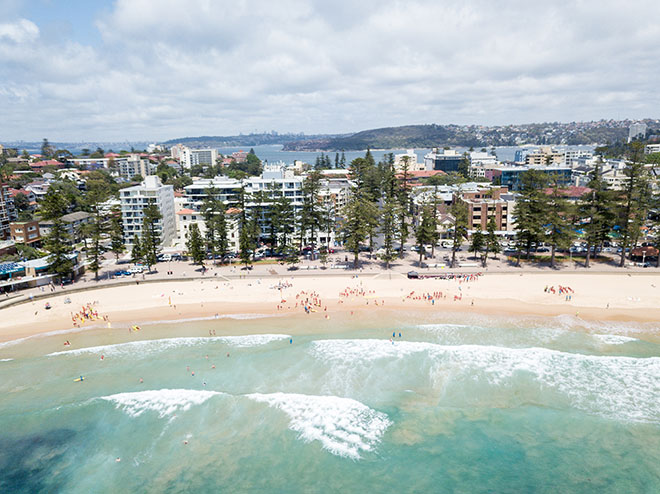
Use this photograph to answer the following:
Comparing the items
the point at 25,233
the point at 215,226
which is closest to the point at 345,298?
the point at 215,226

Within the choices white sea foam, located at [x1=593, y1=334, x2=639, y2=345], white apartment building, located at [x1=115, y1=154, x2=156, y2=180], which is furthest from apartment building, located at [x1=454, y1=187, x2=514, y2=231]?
white apartment building, located at [x1=115, y1=154, x2=156, y2=180]

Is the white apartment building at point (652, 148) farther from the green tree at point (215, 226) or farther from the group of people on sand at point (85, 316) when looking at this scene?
the group of people on sand at point (85, 316)

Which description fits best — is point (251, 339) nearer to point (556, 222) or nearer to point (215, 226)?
point (215, 226)

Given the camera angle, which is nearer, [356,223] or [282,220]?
[356,223]

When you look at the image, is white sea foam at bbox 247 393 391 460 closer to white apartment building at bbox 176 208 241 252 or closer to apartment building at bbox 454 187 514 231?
white apartment building at bbox 176 208 241 252

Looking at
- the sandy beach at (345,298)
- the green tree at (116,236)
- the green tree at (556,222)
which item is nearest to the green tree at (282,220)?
the sandy beach at (345,298)

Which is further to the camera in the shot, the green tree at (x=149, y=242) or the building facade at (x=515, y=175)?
the building facade at (x=515, y=175)

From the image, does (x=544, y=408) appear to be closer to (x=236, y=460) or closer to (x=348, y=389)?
(x=348, y=389)
